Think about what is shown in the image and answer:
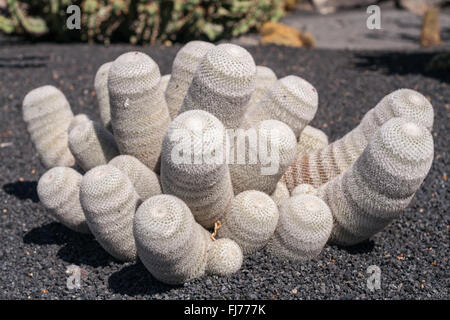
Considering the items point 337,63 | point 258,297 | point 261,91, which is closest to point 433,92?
point 337,63

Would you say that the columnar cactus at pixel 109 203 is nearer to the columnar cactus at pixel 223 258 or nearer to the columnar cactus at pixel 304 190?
the columnar cactus at pixel 223 258

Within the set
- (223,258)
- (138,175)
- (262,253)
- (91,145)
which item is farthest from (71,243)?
(262,253)

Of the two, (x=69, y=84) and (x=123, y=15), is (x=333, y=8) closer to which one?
(x=123, y=15)

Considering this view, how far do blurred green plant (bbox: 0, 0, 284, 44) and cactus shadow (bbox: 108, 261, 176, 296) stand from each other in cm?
593

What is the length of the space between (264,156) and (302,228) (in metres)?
0.47

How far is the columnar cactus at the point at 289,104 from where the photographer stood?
10.6 feet

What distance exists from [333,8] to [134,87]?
49.0 ft

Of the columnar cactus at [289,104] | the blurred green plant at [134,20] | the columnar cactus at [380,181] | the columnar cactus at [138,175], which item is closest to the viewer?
the columnar cactus at [380,181]

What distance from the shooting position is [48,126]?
3740 millimetres

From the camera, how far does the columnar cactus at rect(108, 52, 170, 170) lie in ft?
9.87

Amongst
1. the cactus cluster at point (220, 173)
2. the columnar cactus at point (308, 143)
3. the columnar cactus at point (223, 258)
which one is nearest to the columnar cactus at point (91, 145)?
the cactus cluster at point (220, 173)

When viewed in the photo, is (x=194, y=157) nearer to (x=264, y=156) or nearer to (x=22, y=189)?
(x=264, y=156)

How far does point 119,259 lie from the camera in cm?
319

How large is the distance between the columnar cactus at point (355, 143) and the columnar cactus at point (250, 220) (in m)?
0.56
